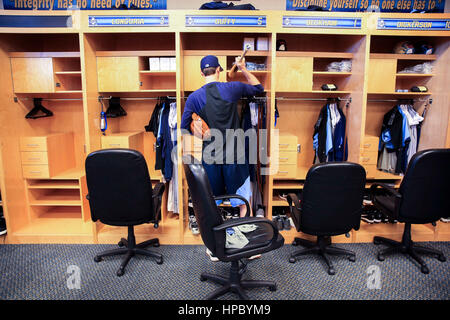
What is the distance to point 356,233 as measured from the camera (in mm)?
2855

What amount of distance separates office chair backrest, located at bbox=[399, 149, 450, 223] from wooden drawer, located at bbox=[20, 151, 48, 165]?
370cm

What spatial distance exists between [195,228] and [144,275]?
0.74 metres

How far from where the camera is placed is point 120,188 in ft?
6.95

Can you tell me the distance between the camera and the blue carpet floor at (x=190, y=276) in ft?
6.61

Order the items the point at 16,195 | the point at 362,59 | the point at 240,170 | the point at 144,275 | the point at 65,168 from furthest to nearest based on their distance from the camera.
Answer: the point at 65,168
the point at 16,195
the point at 362,59
the point at 240,170
the point at 144,275

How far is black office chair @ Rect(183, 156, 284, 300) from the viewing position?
5.12 feet

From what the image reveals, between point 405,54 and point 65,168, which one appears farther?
point 65,168

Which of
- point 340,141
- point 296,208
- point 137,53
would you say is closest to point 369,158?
point 340,141

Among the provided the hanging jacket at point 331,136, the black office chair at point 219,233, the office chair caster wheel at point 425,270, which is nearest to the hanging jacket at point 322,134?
the hanging jacket at point 331,136

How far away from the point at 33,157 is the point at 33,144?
0.49 feet

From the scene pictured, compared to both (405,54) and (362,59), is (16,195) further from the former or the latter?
(405,54)

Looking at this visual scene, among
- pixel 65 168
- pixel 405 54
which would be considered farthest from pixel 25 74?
pixel 405 54

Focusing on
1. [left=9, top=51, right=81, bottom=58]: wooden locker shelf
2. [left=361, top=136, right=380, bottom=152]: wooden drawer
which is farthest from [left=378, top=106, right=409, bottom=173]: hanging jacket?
[left=9, top=51, right=81, bottom=58]: wooden locker shelf

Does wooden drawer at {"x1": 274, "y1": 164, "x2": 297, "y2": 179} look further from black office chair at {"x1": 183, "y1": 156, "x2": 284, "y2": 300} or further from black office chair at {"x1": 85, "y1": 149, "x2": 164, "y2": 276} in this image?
black office chair at {"x1": 85, "y1": 149, "x2": 164, "y2": 276}
